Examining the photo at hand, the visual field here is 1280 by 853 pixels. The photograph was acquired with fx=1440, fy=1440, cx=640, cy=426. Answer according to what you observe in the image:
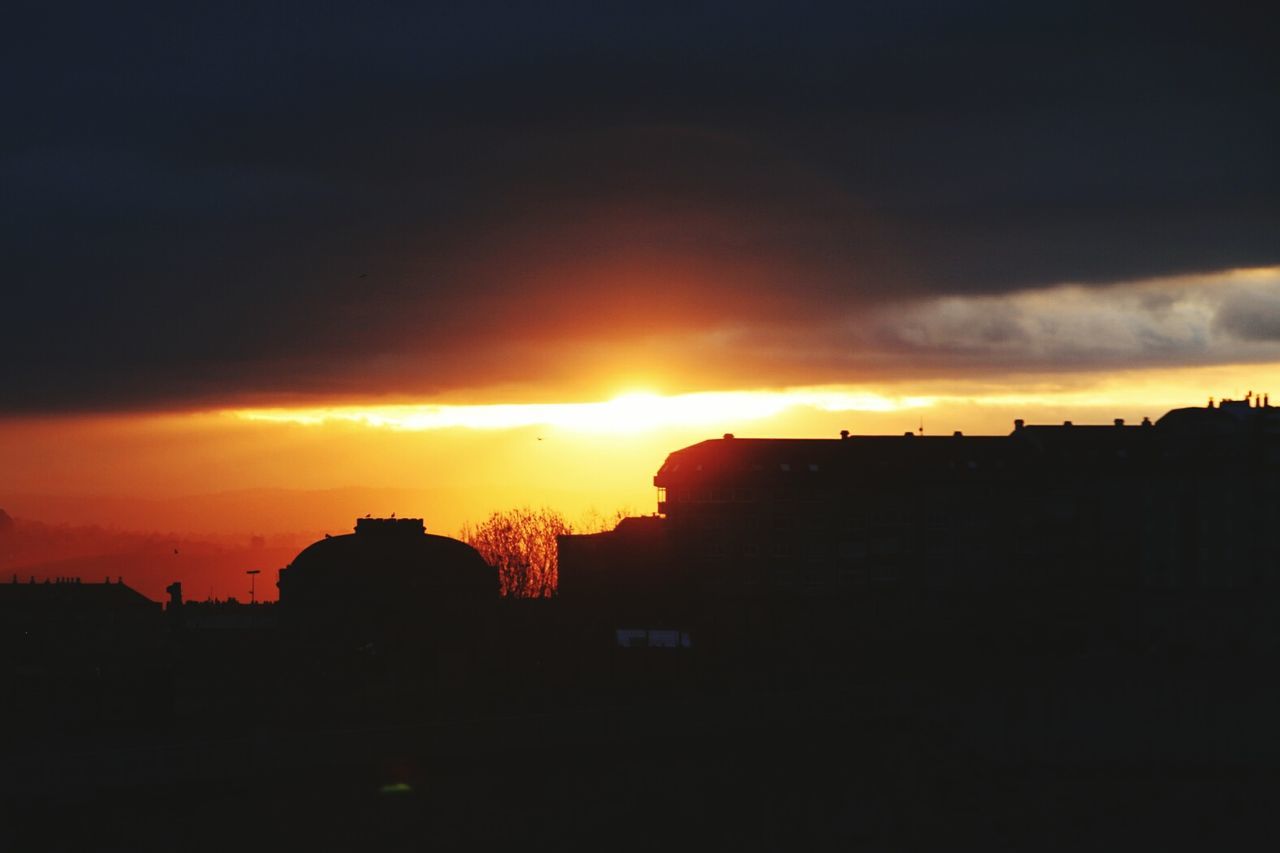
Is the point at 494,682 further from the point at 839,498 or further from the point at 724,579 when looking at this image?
the point at 839,498

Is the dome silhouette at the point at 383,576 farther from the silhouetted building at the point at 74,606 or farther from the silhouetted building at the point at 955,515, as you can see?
the silhouetted building at the point at 74,606

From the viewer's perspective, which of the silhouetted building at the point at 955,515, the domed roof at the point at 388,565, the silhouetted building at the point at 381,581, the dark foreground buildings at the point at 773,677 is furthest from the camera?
the silhouetted building at the point at 955,515

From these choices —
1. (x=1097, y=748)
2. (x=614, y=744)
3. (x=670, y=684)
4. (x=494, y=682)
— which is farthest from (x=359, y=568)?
(x=1097, y=748)

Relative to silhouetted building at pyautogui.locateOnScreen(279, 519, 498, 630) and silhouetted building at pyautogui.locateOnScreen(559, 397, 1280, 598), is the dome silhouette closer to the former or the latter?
silhouetted building at pyautogui.locateOnScreen(279, 519, 498, 630)

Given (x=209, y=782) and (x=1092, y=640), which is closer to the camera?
(x=209, y=782)

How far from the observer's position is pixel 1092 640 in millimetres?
104500

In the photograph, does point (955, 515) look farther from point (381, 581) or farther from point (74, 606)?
point (74, 606)

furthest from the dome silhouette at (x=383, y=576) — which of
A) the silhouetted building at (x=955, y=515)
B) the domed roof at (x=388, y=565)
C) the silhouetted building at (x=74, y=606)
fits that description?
the silhouetted building at (x=74, y=606)

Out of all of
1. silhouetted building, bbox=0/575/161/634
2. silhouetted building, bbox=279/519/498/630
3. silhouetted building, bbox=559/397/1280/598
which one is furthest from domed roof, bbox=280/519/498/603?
silhouetted building, bbox=0/575/161/634

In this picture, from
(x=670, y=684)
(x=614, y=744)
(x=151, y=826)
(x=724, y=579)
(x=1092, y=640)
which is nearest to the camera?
(x=151, y=826)

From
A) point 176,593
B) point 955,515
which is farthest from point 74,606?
point 955,515

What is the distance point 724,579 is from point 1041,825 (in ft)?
204

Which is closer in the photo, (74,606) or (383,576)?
(383,576)

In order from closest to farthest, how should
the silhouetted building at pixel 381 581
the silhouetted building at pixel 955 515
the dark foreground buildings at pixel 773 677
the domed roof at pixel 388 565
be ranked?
1. the dark foreground buildings at pixel 773 677
2. the silhouetted building at pixel 381 581
3. the domed roof at pixel 388 565
4. the silhouetted building at pixel 955 515
